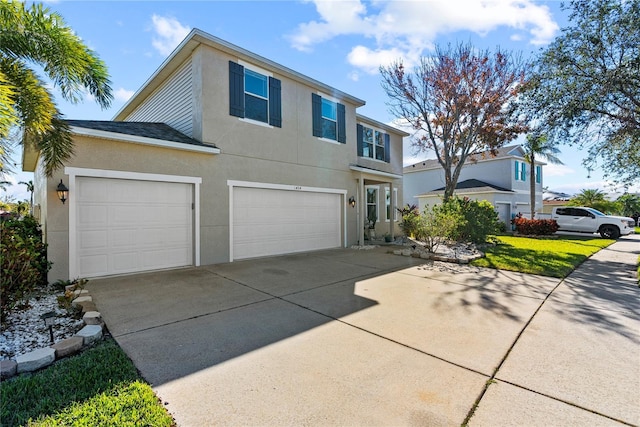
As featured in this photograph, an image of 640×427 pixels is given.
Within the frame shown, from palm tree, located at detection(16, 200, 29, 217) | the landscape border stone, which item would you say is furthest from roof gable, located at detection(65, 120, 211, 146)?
palm tree, located at detection(16, 200, 29, 217)

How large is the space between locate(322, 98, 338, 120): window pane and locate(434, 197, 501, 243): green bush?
17.4 feet

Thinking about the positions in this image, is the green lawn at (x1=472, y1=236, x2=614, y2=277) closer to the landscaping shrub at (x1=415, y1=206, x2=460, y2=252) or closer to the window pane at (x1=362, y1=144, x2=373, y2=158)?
the landscaping shrub at (x1=415, y1=206, x2=460, y2=252)

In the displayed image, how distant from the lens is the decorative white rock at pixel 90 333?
11.2ft

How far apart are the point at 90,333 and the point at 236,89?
7.13m

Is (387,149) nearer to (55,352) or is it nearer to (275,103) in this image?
(275,103)

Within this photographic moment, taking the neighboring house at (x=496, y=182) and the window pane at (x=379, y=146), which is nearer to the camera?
the window pane at (x=379, y=146)

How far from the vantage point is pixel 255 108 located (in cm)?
913

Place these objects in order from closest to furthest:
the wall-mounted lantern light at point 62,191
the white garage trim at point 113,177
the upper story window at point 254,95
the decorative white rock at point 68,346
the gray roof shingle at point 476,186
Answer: the decorative white rock at point 68,346 → the wall-mounted lantern light at point 62,191 → the white garage trim at point 113,177 → the upper story window at point 254,95 → the gray roof shingle at point 476,186

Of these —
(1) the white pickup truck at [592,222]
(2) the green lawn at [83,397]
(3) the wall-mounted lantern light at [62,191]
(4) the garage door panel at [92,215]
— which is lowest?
(2) the green lawn at [83,397]

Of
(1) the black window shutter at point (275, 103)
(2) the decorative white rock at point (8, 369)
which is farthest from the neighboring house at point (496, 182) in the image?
(2) the decorative white rock at point (8, 369)

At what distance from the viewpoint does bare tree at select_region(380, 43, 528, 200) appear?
476 inches

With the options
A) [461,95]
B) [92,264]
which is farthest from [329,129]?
[92,264]

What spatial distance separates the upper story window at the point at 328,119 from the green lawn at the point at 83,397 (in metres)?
9.27

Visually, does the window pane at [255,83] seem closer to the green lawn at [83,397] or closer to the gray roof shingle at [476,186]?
the green lawn at [83,397]
